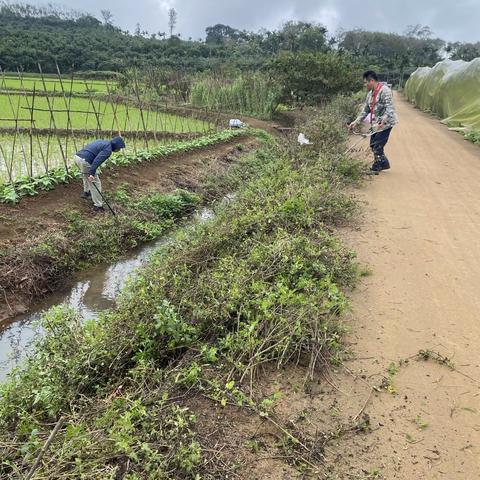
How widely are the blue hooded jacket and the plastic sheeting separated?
11573 mm

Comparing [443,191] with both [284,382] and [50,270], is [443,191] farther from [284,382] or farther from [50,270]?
[50,270]

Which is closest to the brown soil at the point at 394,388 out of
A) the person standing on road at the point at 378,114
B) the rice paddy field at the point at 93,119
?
the person standing on road at the point at 378,114

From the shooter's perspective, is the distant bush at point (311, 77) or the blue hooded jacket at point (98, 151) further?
the distant bush at point (311, 77)

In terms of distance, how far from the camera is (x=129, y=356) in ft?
10.9

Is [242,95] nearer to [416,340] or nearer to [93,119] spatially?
[93,119]

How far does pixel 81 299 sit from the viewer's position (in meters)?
5.50

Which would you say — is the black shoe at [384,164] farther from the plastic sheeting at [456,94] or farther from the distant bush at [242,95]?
the distant bush at [242,95]

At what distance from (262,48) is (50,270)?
1967 inches

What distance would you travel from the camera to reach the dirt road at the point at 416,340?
2.66 meters

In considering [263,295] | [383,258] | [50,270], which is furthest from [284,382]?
A: [50,270]

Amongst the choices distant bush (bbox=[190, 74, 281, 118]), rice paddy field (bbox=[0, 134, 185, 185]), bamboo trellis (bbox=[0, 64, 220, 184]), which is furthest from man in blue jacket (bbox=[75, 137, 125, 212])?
distant bush (bbox=[190, 74, 281, 118])

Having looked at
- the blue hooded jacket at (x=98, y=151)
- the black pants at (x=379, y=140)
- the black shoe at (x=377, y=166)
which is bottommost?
the black shoe at (x=377, y=166)

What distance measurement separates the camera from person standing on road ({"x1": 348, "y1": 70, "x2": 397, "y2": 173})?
26.7 ft

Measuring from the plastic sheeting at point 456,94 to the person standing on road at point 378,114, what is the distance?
23.2 feet
